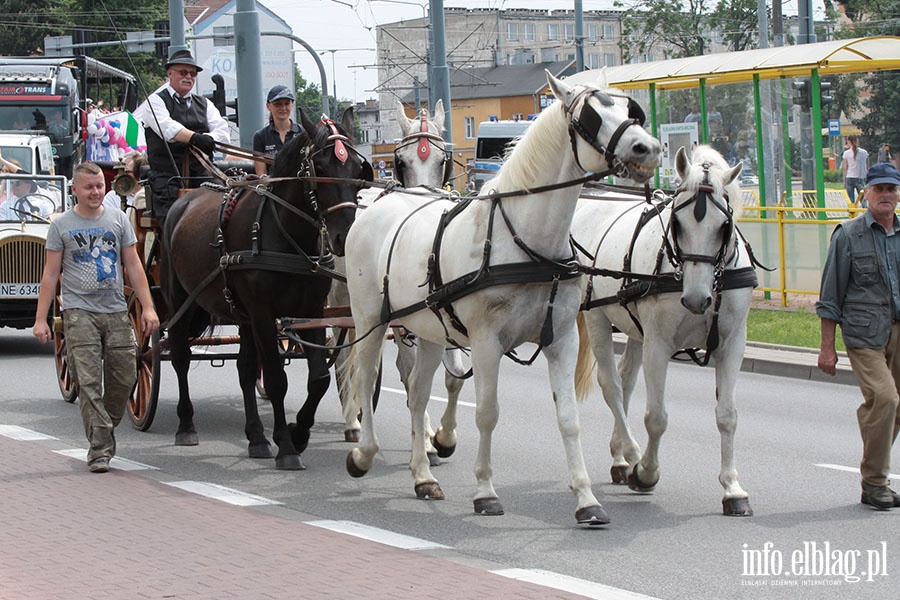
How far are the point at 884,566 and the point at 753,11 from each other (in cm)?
5759

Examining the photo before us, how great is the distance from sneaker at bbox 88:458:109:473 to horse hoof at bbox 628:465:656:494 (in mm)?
3574

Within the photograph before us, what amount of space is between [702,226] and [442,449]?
290 centimetres

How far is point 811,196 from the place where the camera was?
2239 cm

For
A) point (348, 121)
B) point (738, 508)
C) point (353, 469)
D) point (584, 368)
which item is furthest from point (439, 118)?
point (738, 508)

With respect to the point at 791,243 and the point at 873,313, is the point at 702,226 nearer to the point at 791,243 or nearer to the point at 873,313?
the point at 873,313

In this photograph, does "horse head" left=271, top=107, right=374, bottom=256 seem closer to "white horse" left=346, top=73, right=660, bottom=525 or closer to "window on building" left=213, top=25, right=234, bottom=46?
"white horse" left=346, top=73, right=660, bottom=525

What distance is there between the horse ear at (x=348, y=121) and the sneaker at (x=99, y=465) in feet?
9.42

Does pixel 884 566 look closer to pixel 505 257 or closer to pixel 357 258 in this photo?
pixel 505 257

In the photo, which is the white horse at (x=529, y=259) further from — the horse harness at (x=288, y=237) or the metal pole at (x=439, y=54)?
the metal pole at (x=439, y=54)

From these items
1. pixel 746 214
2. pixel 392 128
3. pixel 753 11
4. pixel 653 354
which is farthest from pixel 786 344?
pixel 392 128

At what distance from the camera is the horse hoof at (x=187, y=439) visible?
10.4 m

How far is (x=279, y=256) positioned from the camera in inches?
376

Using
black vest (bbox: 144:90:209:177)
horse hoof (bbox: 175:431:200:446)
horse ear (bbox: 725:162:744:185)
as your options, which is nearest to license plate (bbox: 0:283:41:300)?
black vest (bbox: 144:90:209:177)

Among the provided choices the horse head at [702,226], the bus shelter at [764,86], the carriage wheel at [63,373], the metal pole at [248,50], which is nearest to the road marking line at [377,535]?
the horse head at [702,226]
